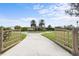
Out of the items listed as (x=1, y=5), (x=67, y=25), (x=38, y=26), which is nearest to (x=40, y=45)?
(x=38, y=26)

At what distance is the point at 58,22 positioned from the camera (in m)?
4.45

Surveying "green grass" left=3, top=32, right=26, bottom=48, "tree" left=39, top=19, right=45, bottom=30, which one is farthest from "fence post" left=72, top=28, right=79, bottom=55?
"green grass" left=3, top=32, right=26, bottom=48

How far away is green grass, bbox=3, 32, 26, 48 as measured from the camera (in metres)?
4.25

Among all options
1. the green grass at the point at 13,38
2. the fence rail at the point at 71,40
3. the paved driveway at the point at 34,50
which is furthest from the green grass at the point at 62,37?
the green grass at the point at 13,38

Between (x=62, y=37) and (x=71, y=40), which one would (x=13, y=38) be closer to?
(x=62, y=37)

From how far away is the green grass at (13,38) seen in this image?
425 cm

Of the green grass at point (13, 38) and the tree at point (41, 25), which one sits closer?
the green grass at point (13, 38)

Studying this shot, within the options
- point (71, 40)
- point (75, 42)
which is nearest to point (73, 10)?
point (71, 40)

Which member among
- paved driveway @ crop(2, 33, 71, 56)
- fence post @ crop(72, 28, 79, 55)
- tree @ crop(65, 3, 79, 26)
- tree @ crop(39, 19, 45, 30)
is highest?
tree @ crop(65, 3, 79, 26)

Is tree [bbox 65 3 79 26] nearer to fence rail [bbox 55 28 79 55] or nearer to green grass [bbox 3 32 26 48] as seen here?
fence rail [bbox 55 28 79 55]

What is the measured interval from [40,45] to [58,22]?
23.7 inches

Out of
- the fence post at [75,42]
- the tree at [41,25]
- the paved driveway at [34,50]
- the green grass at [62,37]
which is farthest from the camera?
the tree at [41,25]

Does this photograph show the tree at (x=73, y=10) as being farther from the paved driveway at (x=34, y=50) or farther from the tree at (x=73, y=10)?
the paved driveway at (x=34, y=50)

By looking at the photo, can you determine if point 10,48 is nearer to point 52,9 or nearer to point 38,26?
point 38,26
